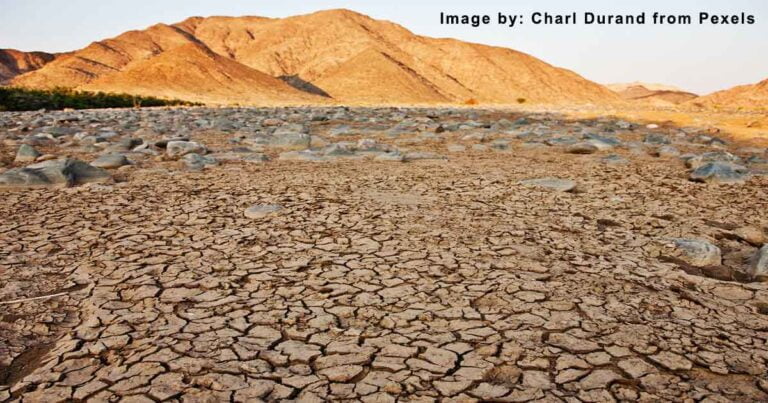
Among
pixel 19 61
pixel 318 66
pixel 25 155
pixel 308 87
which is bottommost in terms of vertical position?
pixel 25 155

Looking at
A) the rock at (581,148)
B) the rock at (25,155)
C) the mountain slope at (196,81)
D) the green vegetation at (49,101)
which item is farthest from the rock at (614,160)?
the mountain slope at (196,81)

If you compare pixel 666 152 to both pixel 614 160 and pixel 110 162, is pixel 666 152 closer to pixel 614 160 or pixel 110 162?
pixel 614 160

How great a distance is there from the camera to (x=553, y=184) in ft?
12.4

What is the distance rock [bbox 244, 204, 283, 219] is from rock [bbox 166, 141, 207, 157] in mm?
2279

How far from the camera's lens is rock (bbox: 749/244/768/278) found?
2.07 metres

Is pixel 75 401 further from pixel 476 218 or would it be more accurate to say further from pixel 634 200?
pixel 634 200

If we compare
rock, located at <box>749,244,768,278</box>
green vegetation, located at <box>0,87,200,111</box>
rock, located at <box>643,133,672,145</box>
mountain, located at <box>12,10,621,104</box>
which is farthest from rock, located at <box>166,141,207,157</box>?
mountain, located at <box>12,10,621,104</box>

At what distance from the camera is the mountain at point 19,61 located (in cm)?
7728

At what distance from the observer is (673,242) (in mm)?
2467

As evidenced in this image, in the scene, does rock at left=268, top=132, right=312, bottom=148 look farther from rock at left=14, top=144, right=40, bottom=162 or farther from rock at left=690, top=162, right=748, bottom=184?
rock at left=690, top=162, right=748, bottom=184

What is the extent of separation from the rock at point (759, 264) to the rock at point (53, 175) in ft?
12.4

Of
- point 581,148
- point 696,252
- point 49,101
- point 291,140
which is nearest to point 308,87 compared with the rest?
point 49,101

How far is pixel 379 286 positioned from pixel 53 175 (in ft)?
8.85

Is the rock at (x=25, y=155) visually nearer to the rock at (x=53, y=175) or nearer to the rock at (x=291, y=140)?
the rock at (x=53, y=175)
